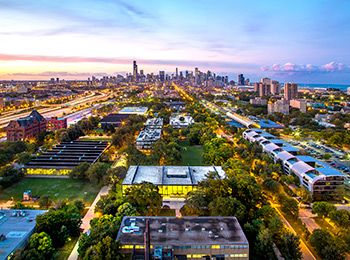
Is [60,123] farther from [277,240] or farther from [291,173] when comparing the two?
[277,240]

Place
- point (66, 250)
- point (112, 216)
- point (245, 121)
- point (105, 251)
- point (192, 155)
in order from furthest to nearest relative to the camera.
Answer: point (245, 121) < point (192, 155) < point (112, 216) < point (66, 250) < point (105, 251)

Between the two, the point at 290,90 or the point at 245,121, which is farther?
the point at 290,90

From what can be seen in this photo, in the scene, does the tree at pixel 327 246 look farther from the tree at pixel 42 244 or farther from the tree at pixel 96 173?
the tree at pixel 96 173

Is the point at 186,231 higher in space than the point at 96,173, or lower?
lower

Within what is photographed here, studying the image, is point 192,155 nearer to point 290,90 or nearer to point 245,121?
point 245,121

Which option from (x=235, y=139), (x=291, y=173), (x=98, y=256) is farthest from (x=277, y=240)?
(x=235, y=139)

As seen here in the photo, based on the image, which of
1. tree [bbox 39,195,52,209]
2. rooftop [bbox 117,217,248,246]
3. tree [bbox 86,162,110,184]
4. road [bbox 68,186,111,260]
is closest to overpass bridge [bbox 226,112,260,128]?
tree [bbox 86,162,110,184]

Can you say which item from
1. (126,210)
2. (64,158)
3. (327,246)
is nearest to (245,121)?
(64,158)

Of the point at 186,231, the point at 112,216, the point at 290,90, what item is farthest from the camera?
the point at 290,90

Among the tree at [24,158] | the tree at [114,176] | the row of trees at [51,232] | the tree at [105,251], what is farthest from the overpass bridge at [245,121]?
the tree at [105,251]
